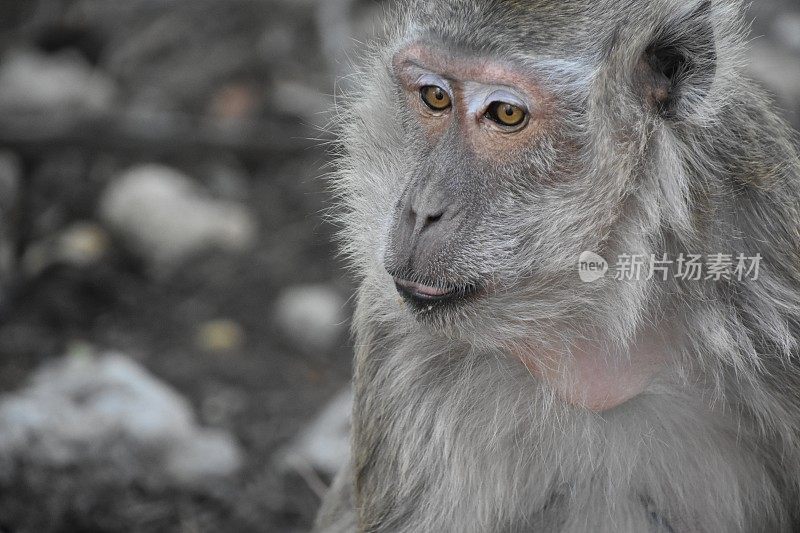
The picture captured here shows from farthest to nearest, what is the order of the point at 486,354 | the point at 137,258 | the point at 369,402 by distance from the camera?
1. the point at 137,258
2. the point at 369,402
3. the point at 486,354

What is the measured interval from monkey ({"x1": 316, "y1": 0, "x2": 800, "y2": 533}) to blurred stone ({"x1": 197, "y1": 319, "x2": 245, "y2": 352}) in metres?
3.65

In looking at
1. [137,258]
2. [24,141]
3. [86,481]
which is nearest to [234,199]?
[137,258]

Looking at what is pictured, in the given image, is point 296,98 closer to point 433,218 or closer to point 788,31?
point 788,31

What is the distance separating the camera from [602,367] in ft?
11.1

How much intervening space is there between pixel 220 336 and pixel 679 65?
4.60 metres

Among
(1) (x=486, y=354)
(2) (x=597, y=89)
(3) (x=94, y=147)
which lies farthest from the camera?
(3) (x=94, y=147)

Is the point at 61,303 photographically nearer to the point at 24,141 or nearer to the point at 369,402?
the point at 24,141

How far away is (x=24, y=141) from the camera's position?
25.9 ft

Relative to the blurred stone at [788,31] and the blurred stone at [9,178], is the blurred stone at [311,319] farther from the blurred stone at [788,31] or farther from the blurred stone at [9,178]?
the blurred stone at [788,31]

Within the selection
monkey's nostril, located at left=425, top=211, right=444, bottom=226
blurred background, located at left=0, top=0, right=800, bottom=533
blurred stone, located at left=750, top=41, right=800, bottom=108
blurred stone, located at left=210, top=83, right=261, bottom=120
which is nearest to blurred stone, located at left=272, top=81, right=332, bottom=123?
blurred background, located at left=0, top=0, right=800, bottom=533

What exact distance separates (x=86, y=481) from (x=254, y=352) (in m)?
1.85

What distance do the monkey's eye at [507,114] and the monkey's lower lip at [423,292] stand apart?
52cm

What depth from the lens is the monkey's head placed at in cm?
316

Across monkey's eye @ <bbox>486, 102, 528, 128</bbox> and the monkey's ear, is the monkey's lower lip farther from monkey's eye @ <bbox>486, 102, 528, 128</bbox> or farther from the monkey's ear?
the monkey's ear
